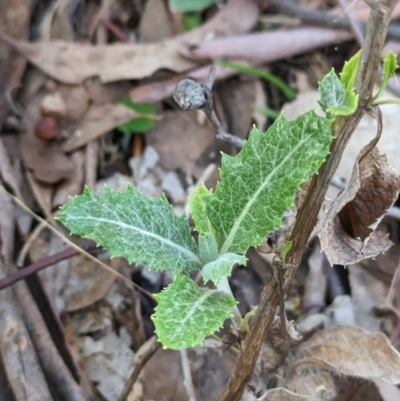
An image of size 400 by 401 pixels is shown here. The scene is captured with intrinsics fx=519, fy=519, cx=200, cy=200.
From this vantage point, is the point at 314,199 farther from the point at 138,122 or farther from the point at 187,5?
the point at 187,5

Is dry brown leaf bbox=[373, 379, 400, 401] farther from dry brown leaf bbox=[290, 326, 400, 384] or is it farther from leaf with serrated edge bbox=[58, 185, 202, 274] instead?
leaf with serrated edge bbox=[58, 185, 202, 274]

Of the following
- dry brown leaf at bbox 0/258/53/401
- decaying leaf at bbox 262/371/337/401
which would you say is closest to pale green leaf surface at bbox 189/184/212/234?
decaying leaf at bbox 262/371/337/401

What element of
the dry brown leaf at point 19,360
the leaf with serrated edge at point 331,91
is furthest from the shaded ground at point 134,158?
the leaf with serrated edge at point 331,91

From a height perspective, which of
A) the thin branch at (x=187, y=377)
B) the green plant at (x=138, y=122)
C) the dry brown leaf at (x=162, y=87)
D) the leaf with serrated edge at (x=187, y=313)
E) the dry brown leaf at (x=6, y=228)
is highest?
the dry brown leaf at (x=162, y=87)

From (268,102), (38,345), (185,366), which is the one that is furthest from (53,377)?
(268,102)

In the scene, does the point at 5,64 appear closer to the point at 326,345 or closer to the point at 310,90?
the point at 310,90

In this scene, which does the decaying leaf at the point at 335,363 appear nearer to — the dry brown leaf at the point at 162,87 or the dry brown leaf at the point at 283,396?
the dry brown leaf at the point at 283,396
